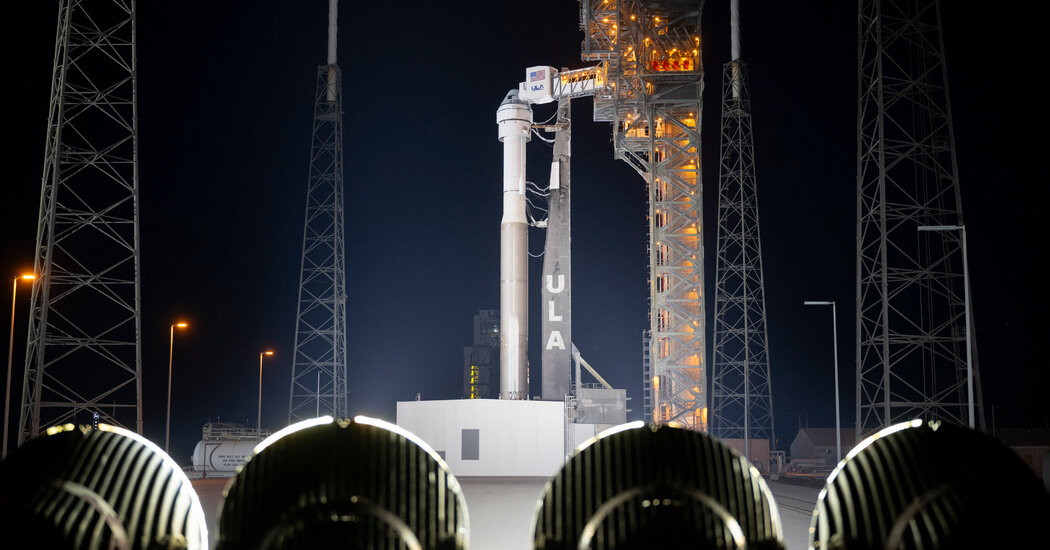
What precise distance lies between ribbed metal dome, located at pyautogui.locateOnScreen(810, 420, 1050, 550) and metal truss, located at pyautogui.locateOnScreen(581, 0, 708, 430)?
3484 cm

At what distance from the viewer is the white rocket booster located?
154 feet

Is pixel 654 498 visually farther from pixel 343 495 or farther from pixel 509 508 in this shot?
pixel 509 508

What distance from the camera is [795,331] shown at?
80625 mm

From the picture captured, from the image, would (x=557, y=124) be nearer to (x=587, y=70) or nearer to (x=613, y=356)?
(x=587, y=70)

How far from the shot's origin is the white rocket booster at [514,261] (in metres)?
47.0

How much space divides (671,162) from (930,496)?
38424 millimetres

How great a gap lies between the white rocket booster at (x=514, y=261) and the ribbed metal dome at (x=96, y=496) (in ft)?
131

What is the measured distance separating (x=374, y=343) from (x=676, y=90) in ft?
140

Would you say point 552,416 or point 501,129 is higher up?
point 501,129

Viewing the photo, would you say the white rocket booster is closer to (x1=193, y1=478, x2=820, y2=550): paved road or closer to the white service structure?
the white service structure

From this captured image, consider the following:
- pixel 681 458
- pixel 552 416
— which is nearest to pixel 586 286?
pixel 552 416

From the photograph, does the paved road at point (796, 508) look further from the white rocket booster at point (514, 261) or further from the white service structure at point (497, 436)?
the white rocket booster at point (514, 261)

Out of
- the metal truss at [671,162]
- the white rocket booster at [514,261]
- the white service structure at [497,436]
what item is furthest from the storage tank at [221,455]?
the metal truss at [671,162]

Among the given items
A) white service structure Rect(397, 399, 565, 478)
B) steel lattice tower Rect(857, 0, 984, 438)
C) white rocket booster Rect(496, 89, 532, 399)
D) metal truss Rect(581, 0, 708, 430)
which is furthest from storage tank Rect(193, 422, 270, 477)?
steel lattice tower Rect(857, 0, 984, 438)
